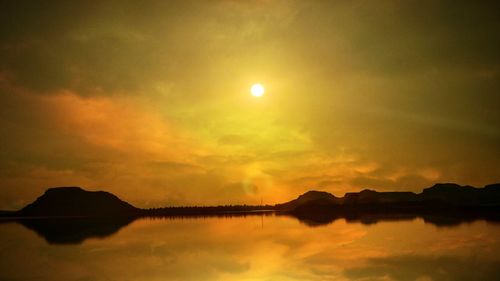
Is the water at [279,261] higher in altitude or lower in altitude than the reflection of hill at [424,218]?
lower

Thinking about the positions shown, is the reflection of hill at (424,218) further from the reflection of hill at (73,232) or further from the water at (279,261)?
the reflection of hill at (73,232)

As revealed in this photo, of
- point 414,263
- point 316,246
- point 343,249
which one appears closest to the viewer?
point 414,263

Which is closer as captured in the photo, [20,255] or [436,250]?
[436,250]

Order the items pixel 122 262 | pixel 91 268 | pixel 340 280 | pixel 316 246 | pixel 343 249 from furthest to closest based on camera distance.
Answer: pixel 316 246 < pixel 343 249 < pixel 122 262 < pixel 91 268 < pixel 340 280

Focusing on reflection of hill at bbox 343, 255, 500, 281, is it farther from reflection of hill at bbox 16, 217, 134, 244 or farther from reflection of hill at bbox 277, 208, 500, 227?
reflection of hill at bbox 16, 217, 134, 244

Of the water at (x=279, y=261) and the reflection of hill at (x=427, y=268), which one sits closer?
the reflection of hill at (x=427, y=268)

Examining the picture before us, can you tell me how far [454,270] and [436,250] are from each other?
12761 millimetres

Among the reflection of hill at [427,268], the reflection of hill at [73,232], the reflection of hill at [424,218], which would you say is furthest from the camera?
the reflection of hill at [424,218]

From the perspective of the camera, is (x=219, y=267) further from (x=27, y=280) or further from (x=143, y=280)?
(x=27, y=280)

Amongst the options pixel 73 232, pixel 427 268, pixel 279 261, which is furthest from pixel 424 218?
pixel 73 232

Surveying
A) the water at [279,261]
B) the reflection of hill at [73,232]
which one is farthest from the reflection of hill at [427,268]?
the reflection of hill at [73,232]

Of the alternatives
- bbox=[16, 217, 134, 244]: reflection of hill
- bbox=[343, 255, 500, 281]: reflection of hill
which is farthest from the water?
bbox=[16, 217, 134, 244]: reflection of hill

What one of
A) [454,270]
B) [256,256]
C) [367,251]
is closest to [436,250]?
[367,251]

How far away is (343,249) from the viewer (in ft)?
152
